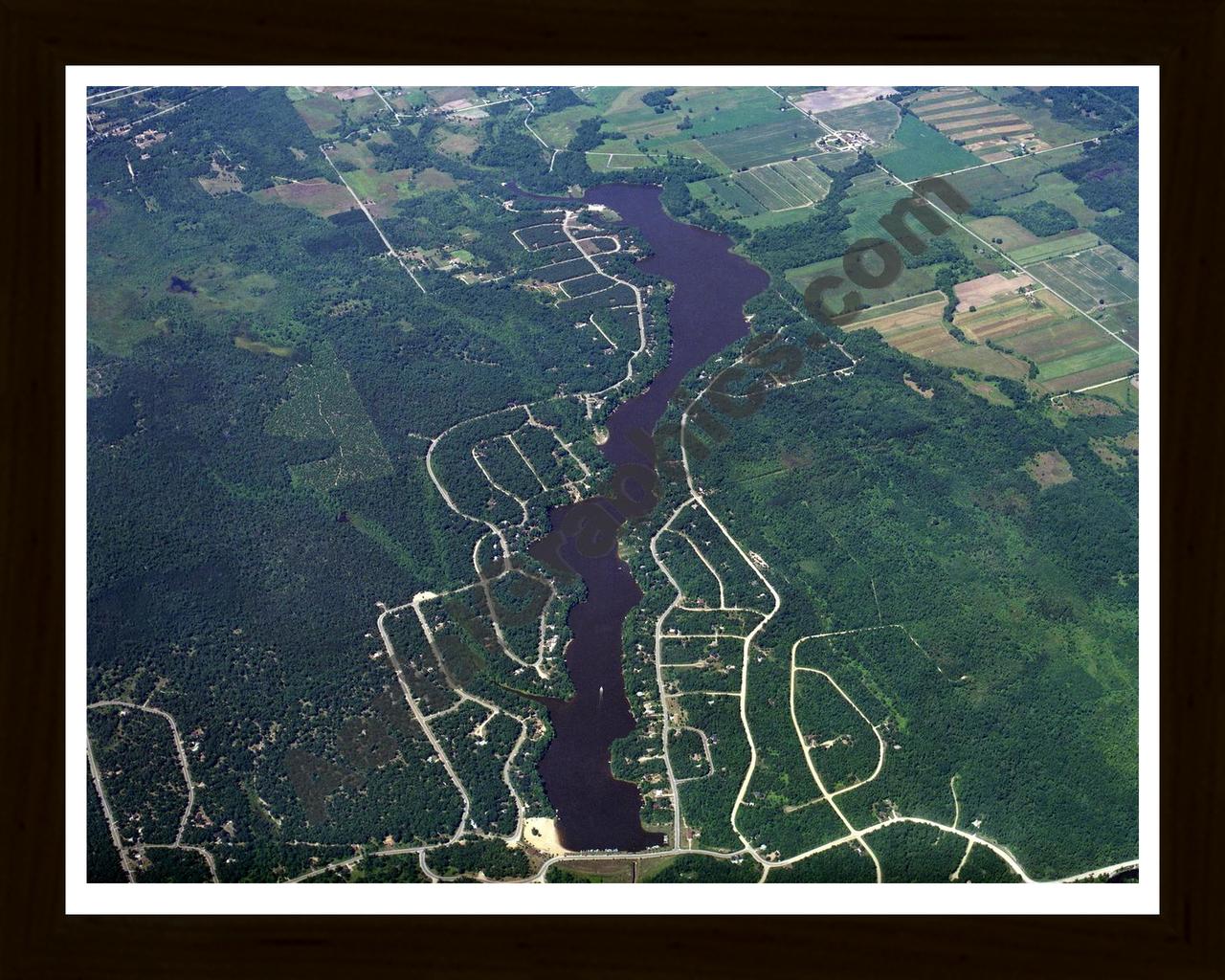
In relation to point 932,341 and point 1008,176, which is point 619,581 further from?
point 1008,176

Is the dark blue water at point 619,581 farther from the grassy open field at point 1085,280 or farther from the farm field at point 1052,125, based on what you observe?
the farm field at point 1052,125

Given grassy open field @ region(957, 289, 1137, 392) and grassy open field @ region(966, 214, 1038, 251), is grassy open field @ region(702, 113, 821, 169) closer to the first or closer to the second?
grassy open field @ region(966, 214, 1038, 251)

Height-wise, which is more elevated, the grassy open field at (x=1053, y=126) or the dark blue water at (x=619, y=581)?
the grassy open field at (x=1053, y=126)

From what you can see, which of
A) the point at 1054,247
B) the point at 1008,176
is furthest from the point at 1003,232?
the point at 1008,176

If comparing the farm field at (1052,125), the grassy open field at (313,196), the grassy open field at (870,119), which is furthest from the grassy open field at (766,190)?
the grassy open field at (313,196)

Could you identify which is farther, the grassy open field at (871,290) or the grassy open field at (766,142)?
the grassy open field at (766,142)

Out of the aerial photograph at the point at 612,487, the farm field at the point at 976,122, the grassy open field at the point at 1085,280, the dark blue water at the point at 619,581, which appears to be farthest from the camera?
the farm field at the point at 976,122

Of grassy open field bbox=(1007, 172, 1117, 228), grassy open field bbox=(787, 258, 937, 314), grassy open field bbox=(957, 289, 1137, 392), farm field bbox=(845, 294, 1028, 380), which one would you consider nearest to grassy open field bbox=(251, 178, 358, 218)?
grassy open field bbox=(787, 258, 937, 314)
